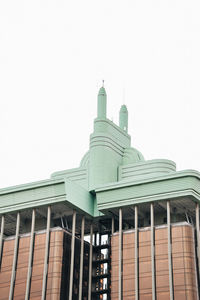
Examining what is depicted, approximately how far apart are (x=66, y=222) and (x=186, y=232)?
23.5 metres

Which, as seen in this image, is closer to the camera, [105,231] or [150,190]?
[150,190]

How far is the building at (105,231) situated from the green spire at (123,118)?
24.2 ft

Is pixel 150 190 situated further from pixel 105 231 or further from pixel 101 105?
pixel 101 105

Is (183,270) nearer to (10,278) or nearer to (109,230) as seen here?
(109,230)

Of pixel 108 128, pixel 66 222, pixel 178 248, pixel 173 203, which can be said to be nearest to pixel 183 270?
pixel 178 248

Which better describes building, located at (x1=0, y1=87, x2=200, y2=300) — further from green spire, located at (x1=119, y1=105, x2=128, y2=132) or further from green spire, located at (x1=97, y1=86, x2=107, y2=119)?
green spire, located at (x1=119, y1=105, x2=128, y2=132)

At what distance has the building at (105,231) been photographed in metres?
93.0

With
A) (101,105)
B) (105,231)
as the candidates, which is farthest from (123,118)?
(105,231)

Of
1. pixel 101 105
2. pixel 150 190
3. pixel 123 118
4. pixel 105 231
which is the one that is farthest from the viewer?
pixel 123 118

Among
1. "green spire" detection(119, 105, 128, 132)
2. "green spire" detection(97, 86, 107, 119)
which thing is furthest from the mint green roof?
"green spire" detection(119, 105, 128, 132)

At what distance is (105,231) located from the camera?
10681 centimetres

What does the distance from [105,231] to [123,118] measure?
82.9 ft

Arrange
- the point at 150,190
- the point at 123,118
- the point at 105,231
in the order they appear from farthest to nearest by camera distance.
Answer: the point at 123,118, the point at 105,231, the point at 150,190

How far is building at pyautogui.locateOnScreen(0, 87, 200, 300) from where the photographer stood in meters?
93.0
